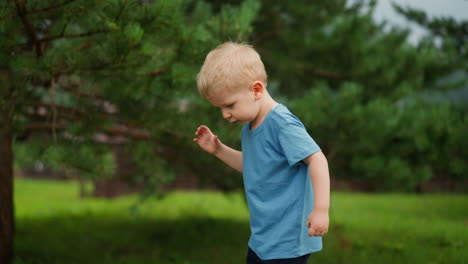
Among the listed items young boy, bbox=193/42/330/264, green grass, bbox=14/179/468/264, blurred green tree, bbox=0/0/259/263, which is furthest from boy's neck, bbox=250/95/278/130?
green grass, bbox=14/179/468/264

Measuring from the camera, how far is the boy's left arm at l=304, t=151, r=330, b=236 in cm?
146

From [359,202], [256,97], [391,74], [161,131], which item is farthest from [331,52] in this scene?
[359,202]

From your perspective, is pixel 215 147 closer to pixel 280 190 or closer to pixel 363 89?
pixel 280 190

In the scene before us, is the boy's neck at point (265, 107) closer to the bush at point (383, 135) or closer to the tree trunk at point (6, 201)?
the bush at point (383, 135)

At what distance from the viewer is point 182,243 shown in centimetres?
447

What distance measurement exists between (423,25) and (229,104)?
22.0 feet

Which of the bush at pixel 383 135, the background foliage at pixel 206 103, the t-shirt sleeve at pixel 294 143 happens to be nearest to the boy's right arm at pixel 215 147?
the t-shirt sleeve at pixel 294 143

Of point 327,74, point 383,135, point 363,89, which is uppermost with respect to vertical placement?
point 327,74

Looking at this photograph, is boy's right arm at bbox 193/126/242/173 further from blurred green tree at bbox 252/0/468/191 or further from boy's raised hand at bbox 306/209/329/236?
blurred green tree at bbox 252/0/468/191

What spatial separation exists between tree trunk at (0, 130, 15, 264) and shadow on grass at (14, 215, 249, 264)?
11 cm

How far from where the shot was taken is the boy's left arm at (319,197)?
57.4 inches

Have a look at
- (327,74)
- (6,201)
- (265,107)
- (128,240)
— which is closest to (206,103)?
(265,107)

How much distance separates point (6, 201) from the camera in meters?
3.37

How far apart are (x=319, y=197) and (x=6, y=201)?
2.87 metres
